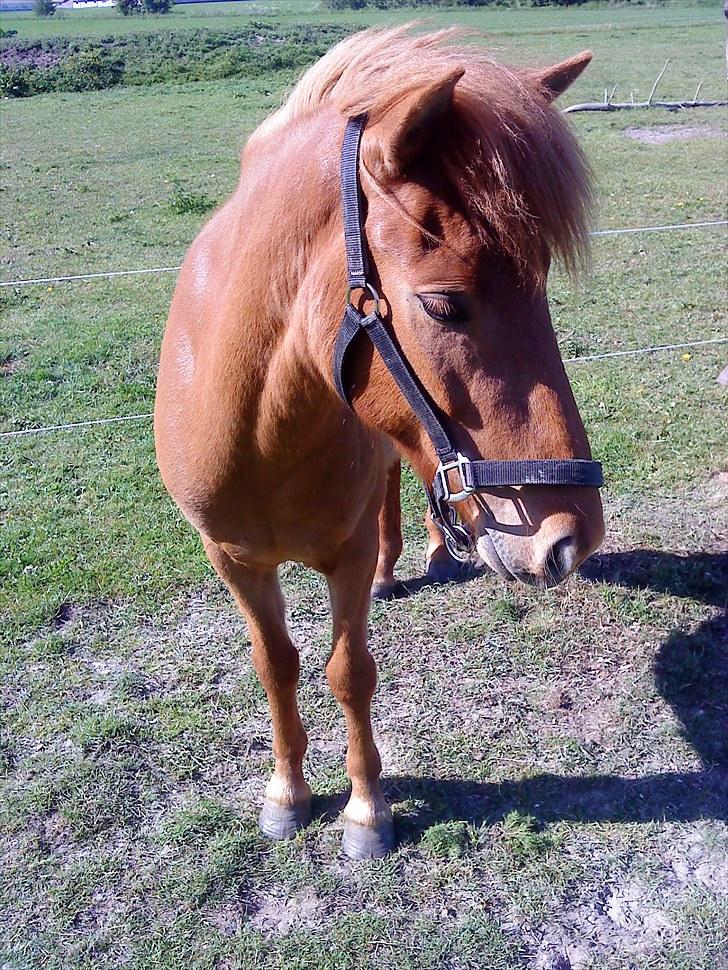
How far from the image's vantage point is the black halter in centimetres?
145

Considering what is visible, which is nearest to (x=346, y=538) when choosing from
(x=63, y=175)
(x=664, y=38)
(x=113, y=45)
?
(x=63, y=175)

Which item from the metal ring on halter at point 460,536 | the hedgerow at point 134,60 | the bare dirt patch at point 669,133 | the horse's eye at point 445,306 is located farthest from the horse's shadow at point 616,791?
the hedgerow at point 134,60

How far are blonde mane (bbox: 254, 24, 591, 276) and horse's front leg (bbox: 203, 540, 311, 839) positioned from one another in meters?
1.40

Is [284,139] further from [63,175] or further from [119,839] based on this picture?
[63,175]

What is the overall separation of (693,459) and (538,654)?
2.02 m

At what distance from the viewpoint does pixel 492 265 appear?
55.4 inches

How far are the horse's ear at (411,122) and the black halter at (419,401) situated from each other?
0.09m

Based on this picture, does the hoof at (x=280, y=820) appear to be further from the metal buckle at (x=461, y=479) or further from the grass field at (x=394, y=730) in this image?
the metal buckle at (x=461, y=479)

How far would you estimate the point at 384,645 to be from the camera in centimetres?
355

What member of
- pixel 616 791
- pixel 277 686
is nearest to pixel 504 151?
pixel 277 686

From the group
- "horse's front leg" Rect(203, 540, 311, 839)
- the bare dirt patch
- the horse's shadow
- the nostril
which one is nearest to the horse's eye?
the nostril

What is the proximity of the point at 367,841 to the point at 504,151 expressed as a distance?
7.03 ft

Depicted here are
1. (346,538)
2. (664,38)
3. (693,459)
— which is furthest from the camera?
(664,38)

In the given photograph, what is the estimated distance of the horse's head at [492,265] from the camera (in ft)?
4.54
